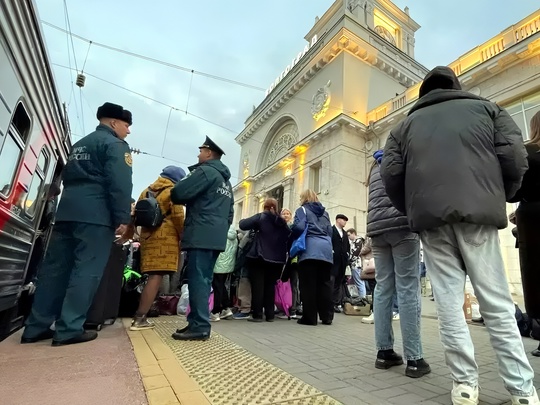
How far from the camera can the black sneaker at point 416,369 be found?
7.63ft

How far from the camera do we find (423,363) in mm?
2424

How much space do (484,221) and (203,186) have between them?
255 cm

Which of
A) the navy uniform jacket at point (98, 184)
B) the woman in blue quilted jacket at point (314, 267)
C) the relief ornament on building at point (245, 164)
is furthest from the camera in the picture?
the relief ornament on building at point (245, 164)

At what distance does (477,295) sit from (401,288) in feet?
2.40

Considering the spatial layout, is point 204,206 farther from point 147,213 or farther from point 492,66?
point 492,66

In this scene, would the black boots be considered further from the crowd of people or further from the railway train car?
the railway train car

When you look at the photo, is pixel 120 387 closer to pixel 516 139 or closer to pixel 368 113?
pixel 516 139

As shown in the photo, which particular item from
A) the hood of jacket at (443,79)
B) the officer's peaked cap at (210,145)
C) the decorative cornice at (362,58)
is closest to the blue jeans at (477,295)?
the hood of jacket at (443,79)

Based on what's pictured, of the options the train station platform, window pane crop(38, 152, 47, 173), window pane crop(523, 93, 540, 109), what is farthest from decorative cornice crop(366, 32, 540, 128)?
window pane crop(38, 152, 47, 173)

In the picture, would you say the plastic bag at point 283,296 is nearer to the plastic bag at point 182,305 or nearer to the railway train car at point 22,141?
the plastic bag at point 182,305

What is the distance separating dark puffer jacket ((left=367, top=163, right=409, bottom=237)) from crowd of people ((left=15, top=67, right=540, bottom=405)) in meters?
0.01

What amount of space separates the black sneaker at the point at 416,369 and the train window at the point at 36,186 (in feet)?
13.2

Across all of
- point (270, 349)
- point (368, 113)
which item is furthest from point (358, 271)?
point (368, 113)

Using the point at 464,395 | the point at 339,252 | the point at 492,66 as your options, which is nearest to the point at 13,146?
the point at 464,395
